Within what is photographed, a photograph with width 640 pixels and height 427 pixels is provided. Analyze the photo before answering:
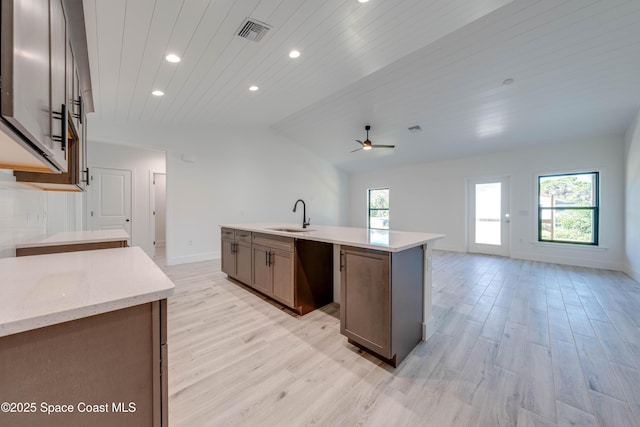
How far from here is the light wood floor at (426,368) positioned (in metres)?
1.37

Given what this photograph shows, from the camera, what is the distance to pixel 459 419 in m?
1.33

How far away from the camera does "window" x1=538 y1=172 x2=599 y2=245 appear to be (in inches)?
184

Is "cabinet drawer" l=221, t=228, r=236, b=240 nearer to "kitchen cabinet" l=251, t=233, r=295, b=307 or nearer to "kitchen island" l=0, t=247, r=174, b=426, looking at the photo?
"kitchen cabinet" l=251, t=233, r=295, b=307

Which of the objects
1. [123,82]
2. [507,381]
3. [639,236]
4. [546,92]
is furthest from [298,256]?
[639,236]

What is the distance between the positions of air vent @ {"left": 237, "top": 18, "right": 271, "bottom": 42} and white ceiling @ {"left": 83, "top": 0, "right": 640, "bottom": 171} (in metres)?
0.05

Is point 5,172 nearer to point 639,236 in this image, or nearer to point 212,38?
point 212,38

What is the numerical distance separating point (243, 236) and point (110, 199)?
4.13 meters

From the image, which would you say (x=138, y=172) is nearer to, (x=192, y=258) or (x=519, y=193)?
(x=192, y=258)

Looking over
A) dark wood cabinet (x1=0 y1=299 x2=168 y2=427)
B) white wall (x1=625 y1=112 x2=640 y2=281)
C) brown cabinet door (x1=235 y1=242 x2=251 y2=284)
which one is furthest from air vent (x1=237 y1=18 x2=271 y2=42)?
white wall (x1=625 y1=112 x2=640 y2=281)

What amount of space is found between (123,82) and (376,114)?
3.93 m

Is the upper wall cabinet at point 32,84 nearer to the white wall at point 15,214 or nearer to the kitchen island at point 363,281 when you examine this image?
the white wall at point 15,214

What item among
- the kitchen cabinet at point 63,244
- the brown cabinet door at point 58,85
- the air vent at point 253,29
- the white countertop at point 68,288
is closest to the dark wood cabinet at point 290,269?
the kitchen cabinet at point 63,244

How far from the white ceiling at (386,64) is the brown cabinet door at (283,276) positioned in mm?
2215

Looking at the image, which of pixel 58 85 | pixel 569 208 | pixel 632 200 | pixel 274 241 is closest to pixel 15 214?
pixel 58 85
